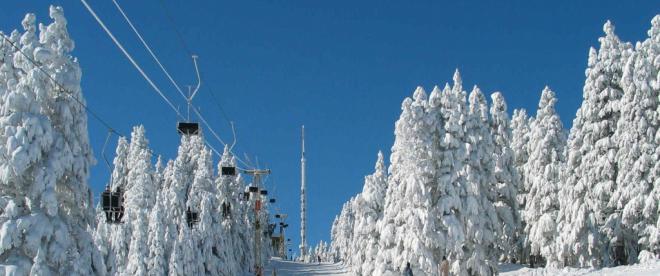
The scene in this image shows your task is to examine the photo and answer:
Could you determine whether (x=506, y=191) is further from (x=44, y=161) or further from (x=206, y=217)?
(x=44, y=161)

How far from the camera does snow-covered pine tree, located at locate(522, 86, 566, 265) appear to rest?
50531 millimetres

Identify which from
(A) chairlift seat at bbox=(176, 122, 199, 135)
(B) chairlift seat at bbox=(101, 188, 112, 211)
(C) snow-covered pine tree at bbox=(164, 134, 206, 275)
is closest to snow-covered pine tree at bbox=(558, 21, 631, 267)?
(A) chairlift seat at bbox=(176, 122, 199, 135)

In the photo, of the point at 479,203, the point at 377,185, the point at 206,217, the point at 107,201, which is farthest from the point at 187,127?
the point at 206,217

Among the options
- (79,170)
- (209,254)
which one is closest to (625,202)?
(79,170)

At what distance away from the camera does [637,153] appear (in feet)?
135

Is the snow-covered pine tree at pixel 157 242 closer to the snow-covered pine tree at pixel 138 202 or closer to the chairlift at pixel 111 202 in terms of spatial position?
the snow-covered pine tree at pixel 138 202

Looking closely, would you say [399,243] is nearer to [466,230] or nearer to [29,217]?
[466,230]

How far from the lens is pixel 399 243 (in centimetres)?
4553

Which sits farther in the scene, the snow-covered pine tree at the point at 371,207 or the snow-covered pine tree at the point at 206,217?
the snow-covered pine tree at the point at 206,217

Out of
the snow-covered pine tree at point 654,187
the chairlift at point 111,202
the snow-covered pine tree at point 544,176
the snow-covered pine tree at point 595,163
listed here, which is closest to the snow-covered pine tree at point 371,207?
the snow-covered pine tree at point 544,176

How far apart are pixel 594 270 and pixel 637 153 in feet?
21.2

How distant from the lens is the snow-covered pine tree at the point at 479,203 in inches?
1742

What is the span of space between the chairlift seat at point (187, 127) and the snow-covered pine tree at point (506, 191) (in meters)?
25.5

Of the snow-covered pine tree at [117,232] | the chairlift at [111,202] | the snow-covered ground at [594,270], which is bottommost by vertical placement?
the snow-covered ground at [594,270]
